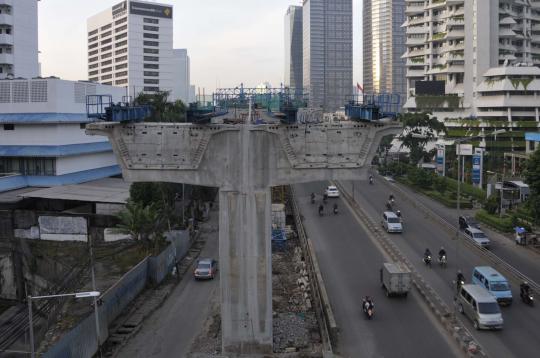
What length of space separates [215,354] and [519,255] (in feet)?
77.0

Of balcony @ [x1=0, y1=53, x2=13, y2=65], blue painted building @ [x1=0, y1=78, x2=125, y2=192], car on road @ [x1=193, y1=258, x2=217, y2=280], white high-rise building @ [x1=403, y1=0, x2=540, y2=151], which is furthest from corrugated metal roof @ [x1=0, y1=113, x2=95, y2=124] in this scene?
white high-rise building @ [x1=403, y1=0, x2=540, y2=151]

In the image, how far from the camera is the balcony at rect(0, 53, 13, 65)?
64.0 meters

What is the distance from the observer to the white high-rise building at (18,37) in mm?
63925

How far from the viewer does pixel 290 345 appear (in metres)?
23.2

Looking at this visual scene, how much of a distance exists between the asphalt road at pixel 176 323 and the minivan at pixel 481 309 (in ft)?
39.0

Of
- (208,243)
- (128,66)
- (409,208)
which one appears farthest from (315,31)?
(208,243)

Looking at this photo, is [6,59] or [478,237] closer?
[478,237]

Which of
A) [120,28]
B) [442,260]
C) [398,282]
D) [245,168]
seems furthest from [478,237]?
[120,28]

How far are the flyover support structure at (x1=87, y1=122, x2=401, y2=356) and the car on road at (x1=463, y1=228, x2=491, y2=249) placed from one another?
19.8 m

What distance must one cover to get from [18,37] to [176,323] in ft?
165

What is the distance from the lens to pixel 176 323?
27.0 m

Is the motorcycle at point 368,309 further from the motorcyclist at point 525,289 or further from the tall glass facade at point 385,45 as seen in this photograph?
the tall glass facade at point 385,45

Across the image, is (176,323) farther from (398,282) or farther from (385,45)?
(385,45)

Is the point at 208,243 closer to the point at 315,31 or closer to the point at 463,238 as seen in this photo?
the point at 463,238
